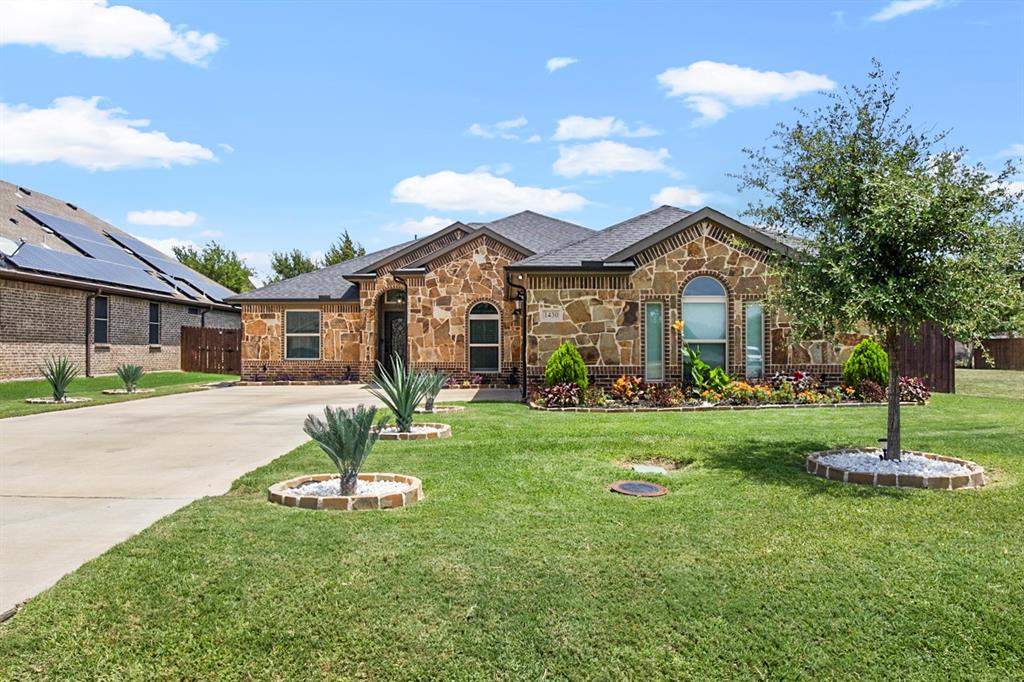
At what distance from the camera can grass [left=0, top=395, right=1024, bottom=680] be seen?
342 centimetres

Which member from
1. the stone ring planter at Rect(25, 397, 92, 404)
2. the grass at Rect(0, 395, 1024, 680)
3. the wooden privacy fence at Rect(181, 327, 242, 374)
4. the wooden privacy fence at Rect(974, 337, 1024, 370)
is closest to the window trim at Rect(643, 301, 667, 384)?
the grass at Rect(0, 395, 1024, 680)

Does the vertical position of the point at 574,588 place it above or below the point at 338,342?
below

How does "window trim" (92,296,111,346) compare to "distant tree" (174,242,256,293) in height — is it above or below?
below

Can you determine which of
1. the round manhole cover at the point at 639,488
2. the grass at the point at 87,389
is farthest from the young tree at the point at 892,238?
the grass at the point at 87,389

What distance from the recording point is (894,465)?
6.83 metres

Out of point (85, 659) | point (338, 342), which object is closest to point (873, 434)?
point (85, 659)

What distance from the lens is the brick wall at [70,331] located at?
1950 centimetres

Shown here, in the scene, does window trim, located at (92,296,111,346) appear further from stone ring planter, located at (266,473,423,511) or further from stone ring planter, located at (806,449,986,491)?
stone ring planter, located at (806,449,986,491)

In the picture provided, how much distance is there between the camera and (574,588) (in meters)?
4.03

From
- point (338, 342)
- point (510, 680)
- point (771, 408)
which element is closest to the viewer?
point (510, 680)

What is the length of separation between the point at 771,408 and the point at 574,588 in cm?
1001

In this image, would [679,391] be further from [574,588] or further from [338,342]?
[338,342]

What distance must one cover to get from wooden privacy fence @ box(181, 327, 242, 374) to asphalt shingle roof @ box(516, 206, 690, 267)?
53.9ft

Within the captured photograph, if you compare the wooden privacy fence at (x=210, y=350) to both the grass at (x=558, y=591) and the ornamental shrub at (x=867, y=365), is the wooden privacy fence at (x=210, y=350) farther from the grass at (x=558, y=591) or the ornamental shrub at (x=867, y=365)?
the grass at (x=558, y=591)
